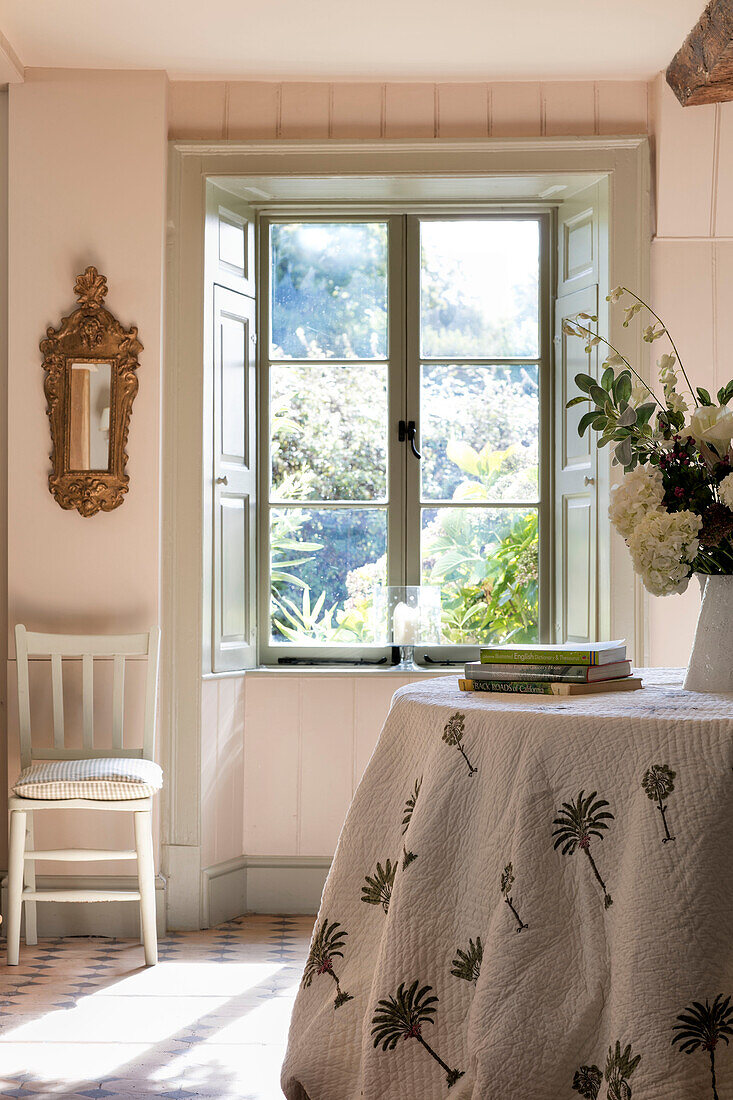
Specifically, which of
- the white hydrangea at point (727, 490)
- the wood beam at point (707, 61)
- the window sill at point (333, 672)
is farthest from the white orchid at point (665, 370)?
the window sill at point (333, 672)

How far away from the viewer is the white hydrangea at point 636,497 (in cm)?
186

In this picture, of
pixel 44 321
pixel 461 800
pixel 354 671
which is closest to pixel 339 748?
pixel 354 671

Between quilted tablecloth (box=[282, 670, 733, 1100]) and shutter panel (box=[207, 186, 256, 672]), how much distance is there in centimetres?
192

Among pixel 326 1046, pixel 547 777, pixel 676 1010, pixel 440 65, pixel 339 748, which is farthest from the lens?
pixel 339 748

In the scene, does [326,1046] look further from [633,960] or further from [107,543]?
[107,543]

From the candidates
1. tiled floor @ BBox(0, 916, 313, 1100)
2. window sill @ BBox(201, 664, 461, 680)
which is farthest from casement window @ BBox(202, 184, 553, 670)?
tiled floor @ BBox(0, 916, 313, 1100)

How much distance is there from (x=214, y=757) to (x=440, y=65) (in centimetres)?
239

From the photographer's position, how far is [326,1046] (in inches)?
71.3

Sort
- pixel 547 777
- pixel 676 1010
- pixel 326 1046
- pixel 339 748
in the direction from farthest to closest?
pixel 339 748 < pixel 326 1046 < pixel 547 777 < pixel 676 1010

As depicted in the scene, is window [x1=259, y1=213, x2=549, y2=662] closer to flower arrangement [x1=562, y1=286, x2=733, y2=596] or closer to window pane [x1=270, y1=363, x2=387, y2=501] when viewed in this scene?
window pane [x1=270, y1=363, x2=387, y2=501]

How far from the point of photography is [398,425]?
3951mm

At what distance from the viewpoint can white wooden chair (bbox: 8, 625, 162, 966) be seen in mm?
3057

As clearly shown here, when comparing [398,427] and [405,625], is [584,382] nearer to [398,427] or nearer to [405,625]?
[405,625]

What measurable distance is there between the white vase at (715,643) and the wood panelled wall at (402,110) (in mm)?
2217
